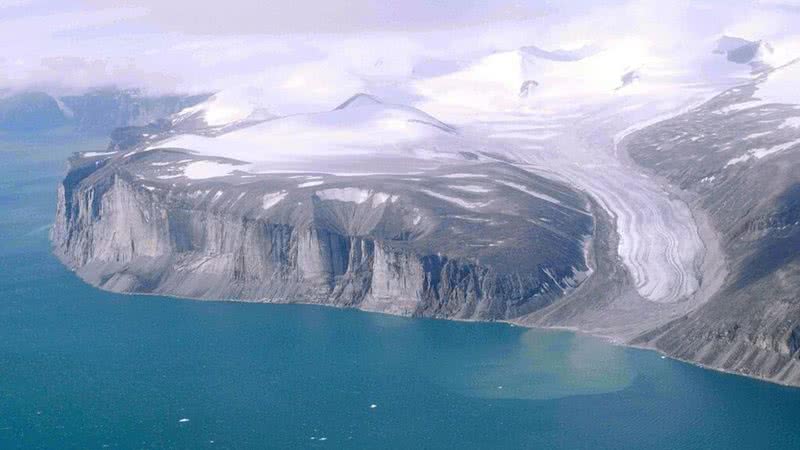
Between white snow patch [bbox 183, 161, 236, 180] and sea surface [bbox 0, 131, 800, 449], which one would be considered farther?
white snow patch [bbox 183, 161, 236, 180]

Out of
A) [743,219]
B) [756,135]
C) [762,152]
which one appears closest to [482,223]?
[743,219]

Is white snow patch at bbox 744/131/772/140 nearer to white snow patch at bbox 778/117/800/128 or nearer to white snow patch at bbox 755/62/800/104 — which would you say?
white snow patch at bbox 778/117/800/128

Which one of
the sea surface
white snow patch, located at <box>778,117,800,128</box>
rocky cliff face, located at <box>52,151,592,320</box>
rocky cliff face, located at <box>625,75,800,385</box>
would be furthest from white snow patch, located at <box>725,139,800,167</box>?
the sea surface

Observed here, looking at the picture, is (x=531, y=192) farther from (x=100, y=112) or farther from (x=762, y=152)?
(x=100, y=112)

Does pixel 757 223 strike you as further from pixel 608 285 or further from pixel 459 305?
pixel 459 305

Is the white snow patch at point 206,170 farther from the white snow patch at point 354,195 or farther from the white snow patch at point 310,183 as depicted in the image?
the white snow patch at point 354,195

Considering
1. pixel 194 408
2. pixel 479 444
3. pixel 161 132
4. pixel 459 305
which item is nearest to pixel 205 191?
pixel 459 305
